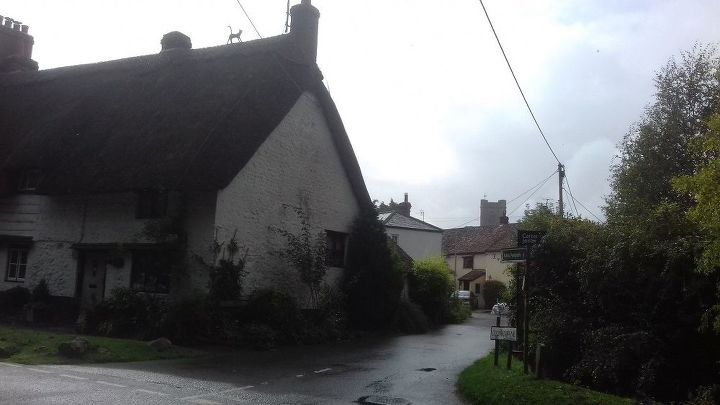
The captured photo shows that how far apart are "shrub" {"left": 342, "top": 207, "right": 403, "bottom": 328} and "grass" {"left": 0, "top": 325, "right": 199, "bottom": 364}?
9079mm

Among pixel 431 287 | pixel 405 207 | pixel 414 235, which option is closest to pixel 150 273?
pixel 431 287

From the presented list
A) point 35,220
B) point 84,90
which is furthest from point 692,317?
point 84,90

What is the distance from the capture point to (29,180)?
2264 centimetres

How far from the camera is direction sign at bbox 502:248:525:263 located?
1214 centimetres

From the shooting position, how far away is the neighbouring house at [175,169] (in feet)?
61.3

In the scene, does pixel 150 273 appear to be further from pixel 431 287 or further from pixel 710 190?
pixel 710 190

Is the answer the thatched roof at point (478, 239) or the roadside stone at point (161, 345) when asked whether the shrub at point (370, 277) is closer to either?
the roadside stone at point (161, 345)

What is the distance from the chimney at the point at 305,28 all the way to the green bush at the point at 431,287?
11.3m

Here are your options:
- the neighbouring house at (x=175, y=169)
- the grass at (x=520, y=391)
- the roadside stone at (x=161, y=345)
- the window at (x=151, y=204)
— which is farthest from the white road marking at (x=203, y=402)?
the window at (x=151, y=204)

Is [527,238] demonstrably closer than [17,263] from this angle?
Yes

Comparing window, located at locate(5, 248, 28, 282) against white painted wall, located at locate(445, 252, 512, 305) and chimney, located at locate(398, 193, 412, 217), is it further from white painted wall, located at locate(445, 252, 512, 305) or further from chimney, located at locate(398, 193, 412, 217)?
white painted wall, located at locate(445, 252, 512, 305)

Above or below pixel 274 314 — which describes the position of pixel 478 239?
above

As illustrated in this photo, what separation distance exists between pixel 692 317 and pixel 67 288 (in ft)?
59.0

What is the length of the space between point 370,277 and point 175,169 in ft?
27.9
